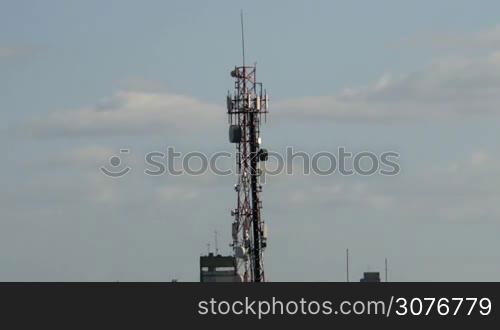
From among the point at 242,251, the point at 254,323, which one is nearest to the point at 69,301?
the point at 254,323

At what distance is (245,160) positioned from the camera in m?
179

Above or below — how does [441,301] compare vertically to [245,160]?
below

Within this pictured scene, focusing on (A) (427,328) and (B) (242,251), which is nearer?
(A) (427,328)

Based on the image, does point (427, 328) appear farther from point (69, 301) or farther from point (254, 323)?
point (69, 301)

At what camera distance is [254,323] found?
137375 mm

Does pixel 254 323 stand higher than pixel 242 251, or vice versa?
pixel 242 251

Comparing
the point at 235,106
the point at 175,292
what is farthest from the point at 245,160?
the point at 175,292

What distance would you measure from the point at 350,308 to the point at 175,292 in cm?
1093

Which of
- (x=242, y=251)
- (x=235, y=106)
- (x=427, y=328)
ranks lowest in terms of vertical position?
(x=427, y=328)

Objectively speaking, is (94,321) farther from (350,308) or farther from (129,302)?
(350,308)

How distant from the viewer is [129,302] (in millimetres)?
139750

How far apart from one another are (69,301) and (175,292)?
21.5 feet

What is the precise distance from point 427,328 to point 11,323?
2542 centimetres

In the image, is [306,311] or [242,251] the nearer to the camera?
[306,311]
